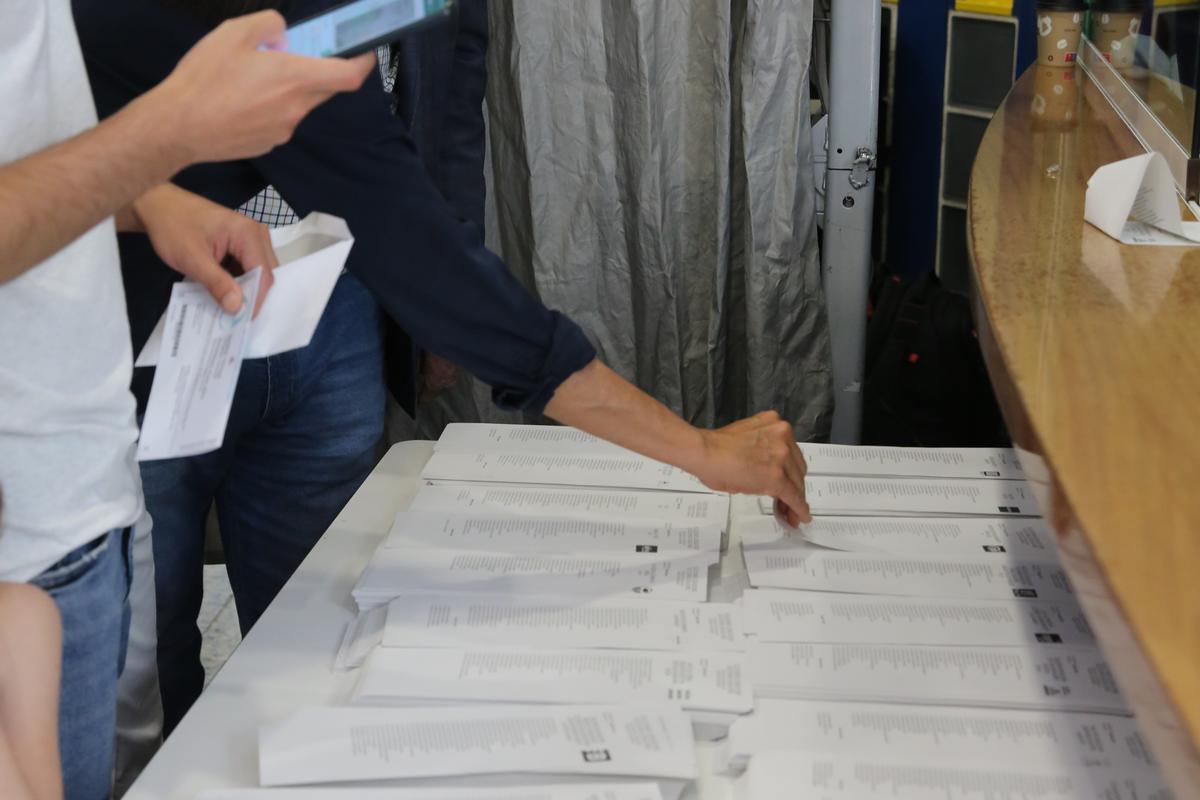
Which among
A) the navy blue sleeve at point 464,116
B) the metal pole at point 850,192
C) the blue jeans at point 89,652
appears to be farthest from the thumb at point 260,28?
the metal pole at point 850,192

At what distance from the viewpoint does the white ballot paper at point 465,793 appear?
1.07 meters

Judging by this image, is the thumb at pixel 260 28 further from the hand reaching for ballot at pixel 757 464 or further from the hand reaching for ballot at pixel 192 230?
the hand reaching for ballot at pixel 757 464

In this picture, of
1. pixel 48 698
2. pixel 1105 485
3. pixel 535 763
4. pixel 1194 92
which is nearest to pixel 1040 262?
pixel 1194 92

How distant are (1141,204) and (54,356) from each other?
4.13 feet

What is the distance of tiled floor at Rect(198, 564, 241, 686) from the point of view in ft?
8.75

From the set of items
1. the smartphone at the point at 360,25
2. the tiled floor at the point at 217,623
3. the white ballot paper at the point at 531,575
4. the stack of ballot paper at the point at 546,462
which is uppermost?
the smartphone at the point at 360,25

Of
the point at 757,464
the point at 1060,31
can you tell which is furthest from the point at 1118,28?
→ the point at 757,464

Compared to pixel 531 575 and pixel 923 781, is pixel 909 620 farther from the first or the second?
pixel 531 575

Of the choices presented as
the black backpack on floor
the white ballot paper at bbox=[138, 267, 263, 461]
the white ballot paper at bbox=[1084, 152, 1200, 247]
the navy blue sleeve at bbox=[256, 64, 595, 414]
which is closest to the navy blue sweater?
the navy blue sleeve at bbox=[256, 64, 595, 414]

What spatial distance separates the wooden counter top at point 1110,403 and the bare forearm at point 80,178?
0.68 m

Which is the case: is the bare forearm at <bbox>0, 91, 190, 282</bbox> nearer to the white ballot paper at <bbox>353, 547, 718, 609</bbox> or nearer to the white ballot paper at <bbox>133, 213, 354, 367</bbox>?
the white ballot paper at <bbox>133, 213, 354, 367</bbox>

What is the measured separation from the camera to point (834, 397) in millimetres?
2754

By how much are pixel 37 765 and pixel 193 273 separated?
498 mm

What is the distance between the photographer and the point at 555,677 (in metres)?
1.25
